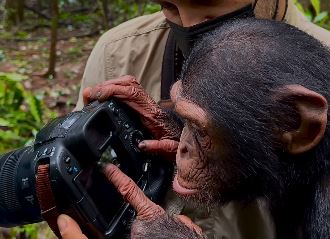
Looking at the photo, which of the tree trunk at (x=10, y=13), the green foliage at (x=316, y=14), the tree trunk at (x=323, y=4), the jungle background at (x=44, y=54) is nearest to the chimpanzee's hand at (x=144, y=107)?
the jungle background at (x=44, y=54)

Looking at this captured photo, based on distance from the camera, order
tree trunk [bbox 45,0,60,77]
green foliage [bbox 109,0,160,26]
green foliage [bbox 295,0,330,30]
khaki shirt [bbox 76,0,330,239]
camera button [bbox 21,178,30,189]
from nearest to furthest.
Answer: camera button [bbox 21,178,30,189] → khaki shirt [bbox 76,0,330,239] → green foliage [bbox 295,0,330,30] → tree trunk [bbox 45,0,60,77] → green foliage [bbox 109,0,160,26]

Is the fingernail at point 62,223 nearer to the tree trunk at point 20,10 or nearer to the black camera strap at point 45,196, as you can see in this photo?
the black camera strap at point 45,196

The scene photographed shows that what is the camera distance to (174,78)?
204 cm

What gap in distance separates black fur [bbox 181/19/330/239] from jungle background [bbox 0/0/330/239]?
4.82 feet

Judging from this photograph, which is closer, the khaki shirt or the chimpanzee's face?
the chimpanzee's face

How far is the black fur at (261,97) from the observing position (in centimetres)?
156

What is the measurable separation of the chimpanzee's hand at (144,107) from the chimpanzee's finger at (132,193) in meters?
0.13

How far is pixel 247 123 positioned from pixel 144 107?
342 millimetres

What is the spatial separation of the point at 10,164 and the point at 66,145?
0.24m

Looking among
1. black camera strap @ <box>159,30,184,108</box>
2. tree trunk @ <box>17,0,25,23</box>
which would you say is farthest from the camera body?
tree trunk @ <box>17,0,25,23</box>

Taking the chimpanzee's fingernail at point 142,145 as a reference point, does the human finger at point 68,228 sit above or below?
below

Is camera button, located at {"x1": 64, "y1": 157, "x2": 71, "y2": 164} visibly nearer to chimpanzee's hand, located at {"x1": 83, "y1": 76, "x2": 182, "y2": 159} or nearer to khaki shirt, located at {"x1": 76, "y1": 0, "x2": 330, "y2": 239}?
chimpanzee's hand, located at {"x1": 83, "y1": 76, "x2": 182, "y2": 159}

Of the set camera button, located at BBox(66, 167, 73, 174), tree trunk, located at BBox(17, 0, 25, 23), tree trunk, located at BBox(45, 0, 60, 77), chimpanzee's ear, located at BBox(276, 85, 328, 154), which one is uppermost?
chimpanzee's ear, located at BBox(276, 85, 328, 154)

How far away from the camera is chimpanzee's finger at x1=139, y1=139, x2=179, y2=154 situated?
5.54 feet
